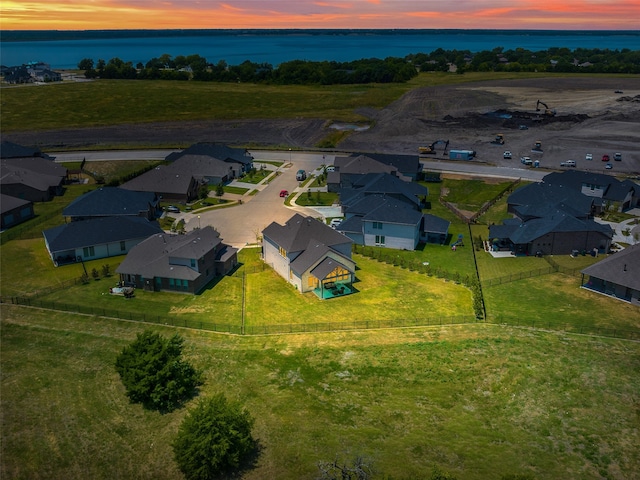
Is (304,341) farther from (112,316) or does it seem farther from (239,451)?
(112,316)

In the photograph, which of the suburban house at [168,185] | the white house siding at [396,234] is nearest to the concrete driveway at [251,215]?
the suburban house at [168,185]

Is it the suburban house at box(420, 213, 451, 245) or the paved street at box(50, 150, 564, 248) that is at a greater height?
the suburban house at box(420, 213, 451, 245)

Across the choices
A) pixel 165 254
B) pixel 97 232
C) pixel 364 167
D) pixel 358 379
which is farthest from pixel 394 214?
pixel 97 232

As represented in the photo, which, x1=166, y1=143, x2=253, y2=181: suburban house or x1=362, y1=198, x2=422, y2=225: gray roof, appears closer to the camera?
x1=362, y1=198, x2=422, y2=225: gray roof

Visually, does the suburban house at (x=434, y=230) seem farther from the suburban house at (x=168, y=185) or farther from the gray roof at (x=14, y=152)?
the gray roof at (x=14, y=152)

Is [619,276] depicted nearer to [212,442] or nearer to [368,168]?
[212,442]

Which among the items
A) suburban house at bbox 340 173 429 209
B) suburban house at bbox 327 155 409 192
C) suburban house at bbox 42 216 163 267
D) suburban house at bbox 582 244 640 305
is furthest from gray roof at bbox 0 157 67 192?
suburban house at bbox 582 244 640 305

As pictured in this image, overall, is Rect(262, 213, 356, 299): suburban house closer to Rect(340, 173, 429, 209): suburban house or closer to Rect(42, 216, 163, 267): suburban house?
Rect(42, 216, 163, 267): suburban house

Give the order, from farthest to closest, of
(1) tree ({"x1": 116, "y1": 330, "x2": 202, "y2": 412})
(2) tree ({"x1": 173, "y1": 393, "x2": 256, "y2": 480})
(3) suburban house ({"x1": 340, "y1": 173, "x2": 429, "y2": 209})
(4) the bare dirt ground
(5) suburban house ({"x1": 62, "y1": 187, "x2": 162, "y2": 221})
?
(4) the bare dirt ground
(3) suburban house ({"x1": 340, "y1": 173, "x2": 429, "y2": 209})
(5) suburban house ({"x1": 62, "y1": 187, "x2": 162, "y2": 221})
(1) tree ({"x1": 116, "y1": 330, "x2": 202, "y2": 412})
(2) tree ({"x1": 173, "y1": 393, "x2": 256, "y2": 480})
